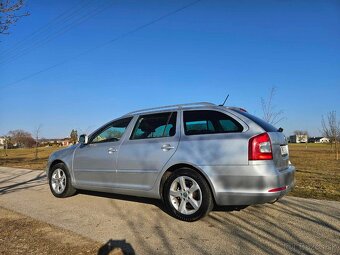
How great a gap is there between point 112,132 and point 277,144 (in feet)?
10.0

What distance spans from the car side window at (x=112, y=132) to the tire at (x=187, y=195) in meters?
1.53

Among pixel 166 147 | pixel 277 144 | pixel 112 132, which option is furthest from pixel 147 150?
pixel 277 144

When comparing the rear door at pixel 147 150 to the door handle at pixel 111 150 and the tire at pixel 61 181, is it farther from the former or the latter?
the tire at pixel 61 181

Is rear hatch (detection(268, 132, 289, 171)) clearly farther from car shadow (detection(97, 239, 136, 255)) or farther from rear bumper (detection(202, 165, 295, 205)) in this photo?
car shadow (detection(97, 239, 136, 255))

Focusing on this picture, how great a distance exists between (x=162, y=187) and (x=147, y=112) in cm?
145

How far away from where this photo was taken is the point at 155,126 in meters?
6.15

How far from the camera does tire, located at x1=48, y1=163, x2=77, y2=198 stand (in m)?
7.31

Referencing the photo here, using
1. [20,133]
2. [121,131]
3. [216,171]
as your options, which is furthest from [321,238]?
[20,133]

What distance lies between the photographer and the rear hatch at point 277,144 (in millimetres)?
5059

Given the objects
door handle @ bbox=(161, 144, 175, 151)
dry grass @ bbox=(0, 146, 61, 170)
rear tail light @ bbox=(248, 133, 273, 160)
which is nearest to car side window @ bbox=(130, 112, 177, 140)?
door handle @ bbox=(161, 144, 175, 151)

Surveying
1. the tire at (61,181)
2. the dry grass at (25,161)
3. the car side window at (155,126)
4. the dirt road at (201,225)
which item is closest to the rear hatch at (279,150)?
the dirt road at (201,225)

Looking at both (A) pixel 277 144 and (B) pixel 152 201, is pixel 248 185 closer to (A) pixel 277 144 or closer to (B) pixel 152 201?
(A) pixel 277 144

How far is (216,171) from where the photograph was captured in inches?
199

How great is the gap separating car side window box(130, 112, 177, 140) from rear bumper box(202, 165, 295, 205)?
1.15 m
